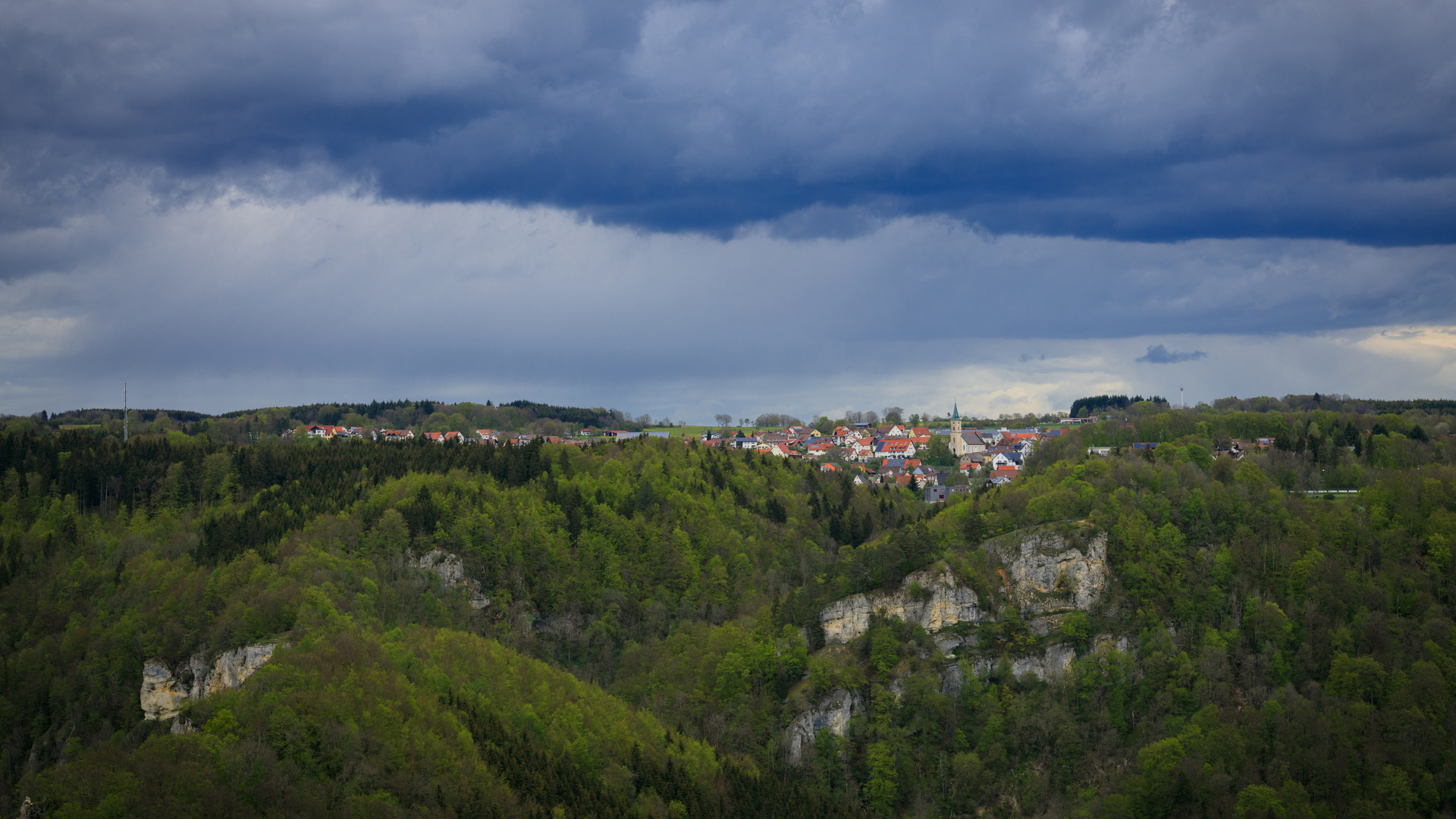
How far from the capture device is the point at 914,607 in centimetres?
10762

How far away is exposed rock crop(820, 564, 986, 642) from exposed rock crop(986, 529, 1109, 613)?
5.92 meters

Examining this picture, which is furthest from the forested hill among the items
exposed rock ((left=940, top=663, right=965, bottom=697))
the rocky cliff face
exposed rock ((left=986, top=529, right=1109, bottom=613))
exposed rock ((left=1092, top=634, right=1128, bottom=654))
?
exposed rock ((left=986, top=529, right=1109, bottom=613))

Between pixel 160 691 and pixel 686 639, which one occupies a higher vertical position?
pixel 686 639

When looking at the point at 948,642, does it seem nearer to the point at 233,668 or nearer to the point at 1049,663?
the point at 1049,663

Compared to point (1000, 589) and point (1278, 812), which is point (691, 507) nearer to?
point (1000, 589)

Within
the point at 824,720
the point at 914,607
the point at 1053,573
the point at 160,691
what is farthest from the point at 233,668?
the point at 1053,573

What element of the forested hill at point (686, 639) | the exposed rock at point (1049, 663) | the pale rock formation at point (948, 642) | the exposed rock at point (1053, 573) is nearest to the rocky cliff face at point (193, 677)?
the forested hill at point (686, 639)

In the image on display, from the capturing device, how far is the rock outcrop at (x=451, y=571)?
117m

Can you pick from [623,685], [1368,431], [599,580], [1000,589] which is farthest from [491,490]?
[1368,431]

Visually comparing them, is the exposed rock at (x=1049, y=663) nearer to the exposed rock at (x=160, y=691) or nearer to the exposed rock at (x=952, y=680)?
the exposed rock at (x=952, y=680)

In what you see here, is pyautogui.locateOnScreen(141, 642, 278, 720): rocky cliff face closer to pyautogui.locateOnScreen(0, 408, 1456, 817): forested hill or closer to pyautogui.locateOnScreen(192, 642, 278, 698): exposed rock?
pyautogui.locateOnScreen(192, 642, 278, 698): exposed rock

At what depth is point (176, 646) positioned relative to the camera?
9475 centimetres

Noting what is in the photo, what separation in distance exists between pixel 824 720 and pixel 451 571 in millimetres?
46977

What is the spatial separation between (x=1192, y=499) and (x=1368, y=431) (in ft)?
170
